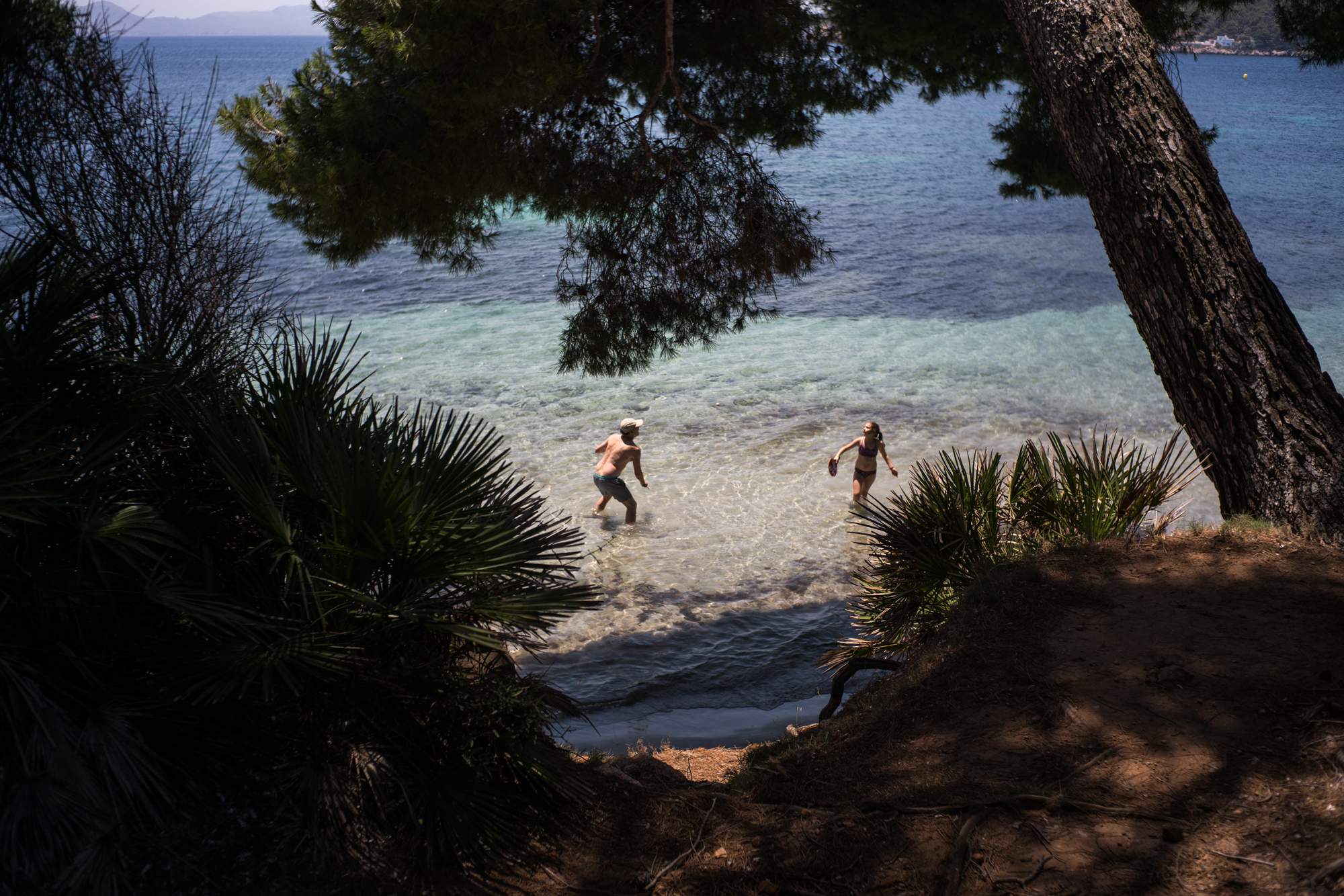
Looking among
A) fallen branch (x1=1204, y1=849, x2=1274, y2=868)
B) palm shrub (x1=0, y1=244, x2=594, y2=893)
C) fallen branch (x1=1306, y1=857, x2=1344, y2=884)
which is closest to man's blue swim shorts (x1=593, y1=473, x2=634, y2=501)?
palm shrub (x1=0, y1=244, x2=594, y2=893)

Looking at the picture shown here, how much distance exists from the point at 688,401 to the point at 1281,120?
62335 millimetres

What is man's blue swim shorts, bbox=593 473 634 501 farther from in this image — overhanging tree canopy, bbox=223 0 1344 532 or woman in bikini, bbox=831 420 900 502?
overhanging tree canopy, bbox=223 0 1344 532

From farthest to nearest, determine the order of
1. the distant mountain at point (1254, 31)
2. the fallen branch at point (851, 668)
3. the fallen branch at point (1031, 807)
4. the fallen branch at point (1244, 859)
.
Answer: the distant mountain at point (1254, 31), the fallen branch at point (851, 668), the fallen branch at point (1031, 807), the fallen branch at point (1244, 859)

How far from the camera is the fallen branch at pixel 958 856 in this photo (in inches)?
125

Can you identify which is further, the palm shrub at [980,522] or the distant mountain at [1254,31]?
the distant mountain at [1254,31]

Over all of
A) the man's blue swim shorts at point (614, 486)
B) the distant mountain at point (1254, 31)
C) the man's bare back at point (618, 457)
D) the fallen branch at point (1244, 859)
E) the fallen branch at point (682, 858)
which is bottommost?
the man's blue swim shorts at point (614, 486)

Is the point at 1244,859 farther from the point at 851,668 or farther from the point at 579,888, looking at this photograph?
the point at 851,668

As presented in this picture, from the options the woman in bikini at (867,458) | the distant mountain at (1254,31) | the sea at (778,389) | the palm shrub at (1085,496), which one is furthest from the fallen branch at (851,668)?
the distant mountain at (1254,31)

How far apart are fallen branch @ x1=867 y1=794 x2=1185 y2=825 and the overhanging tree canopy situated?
3097mm

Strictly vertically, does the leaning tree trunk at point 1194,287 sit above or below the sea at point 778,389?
above

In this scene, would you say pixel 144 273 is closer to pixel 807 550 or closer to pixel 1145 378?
pixel 807 550

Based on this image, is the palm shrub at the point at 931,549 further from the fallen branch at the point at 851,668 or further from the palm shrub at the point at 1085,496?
the fallen branch at the point at 851,668

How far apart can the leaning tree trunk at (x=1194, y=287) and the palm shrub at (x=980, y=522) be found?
1.33ft

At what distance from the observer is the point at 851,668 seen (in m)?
6.16
